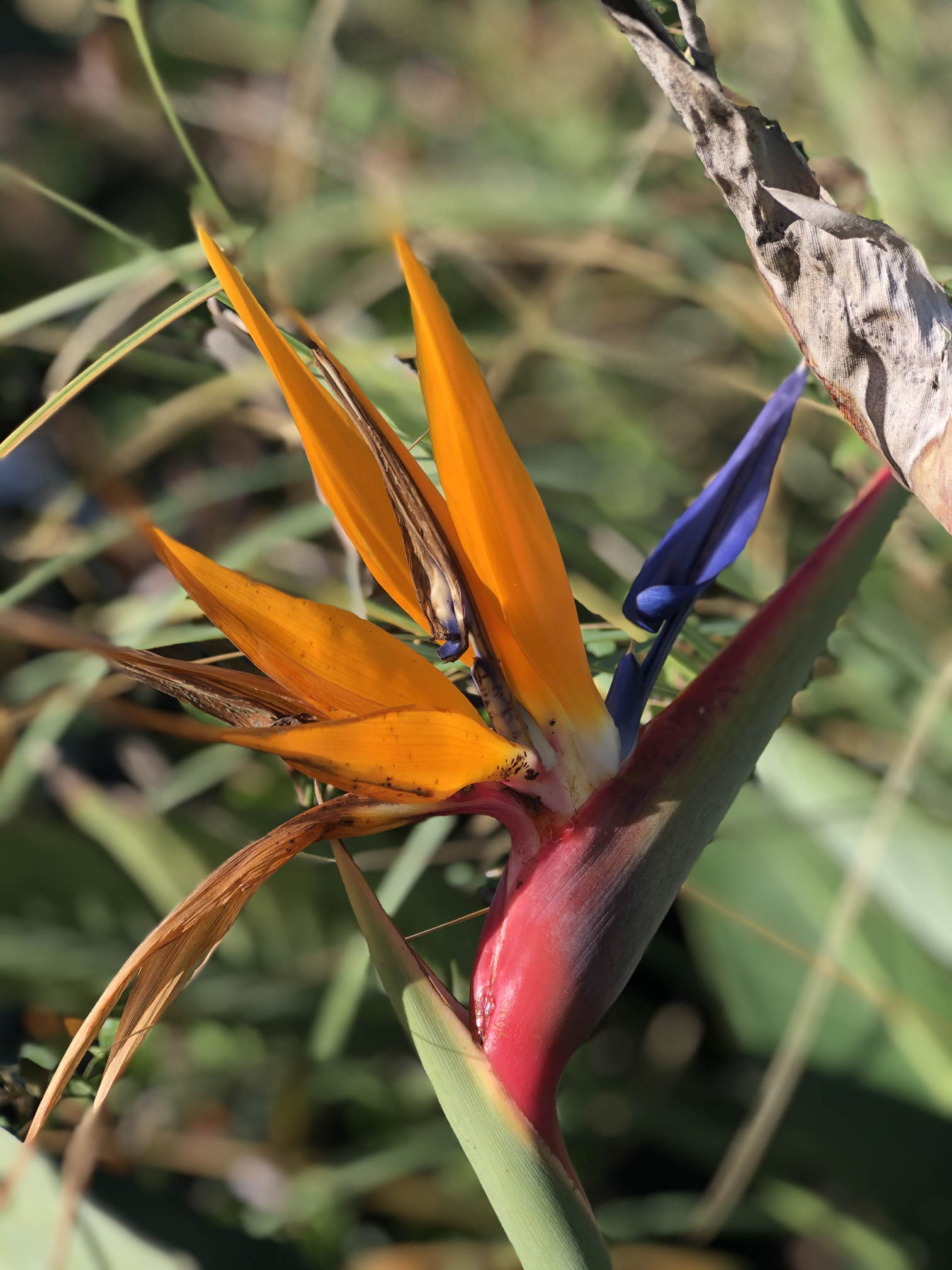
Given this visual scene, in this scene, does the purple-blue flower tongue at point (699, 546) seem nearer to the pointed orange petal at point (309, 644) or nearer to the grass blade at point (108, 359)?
the pointed orange petal at point (309, 644)

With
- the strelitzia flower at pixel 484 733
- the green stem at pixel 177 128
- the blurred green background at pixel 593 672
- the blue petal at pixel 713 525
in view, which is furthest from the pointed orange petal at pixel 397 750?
the green stem at pixel 177 128

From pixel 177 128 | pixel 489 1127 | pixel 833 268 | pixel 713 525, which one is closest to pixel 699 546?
pixel 713 525

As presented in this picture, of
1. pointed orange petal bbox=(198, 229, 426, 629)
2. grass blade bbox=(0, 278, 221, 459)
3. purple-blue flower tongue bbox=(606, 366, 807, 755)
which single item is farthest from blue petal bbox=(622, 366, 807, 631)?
grass blade bbox=(0, 278, 221, 459)

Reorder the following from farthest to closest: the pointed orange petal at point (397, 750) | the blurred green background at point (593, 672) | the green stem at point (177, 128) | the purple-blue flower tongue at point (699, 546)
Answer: the blurred green background at point (593, 672), the green stem at point (177, 128), the purple-blue flower tongue at point (699, 546), the pointed orange petal at point (397, 750)

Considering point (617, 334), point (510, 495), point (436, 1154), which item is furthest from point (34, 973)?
point (617, 334)

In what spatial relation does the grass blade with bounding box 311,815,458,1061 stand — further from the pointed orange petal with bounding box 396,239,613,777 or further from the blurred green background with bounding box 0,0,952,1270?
the pointed orange petal with bounding box 396,239,613,777

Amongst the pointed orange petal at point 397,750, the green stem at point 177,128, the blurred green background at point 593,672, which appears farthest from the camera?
the blurred green background at point 593,672

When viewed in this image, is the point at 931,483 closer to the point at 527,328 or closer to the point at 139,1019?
the point at 139,1019
